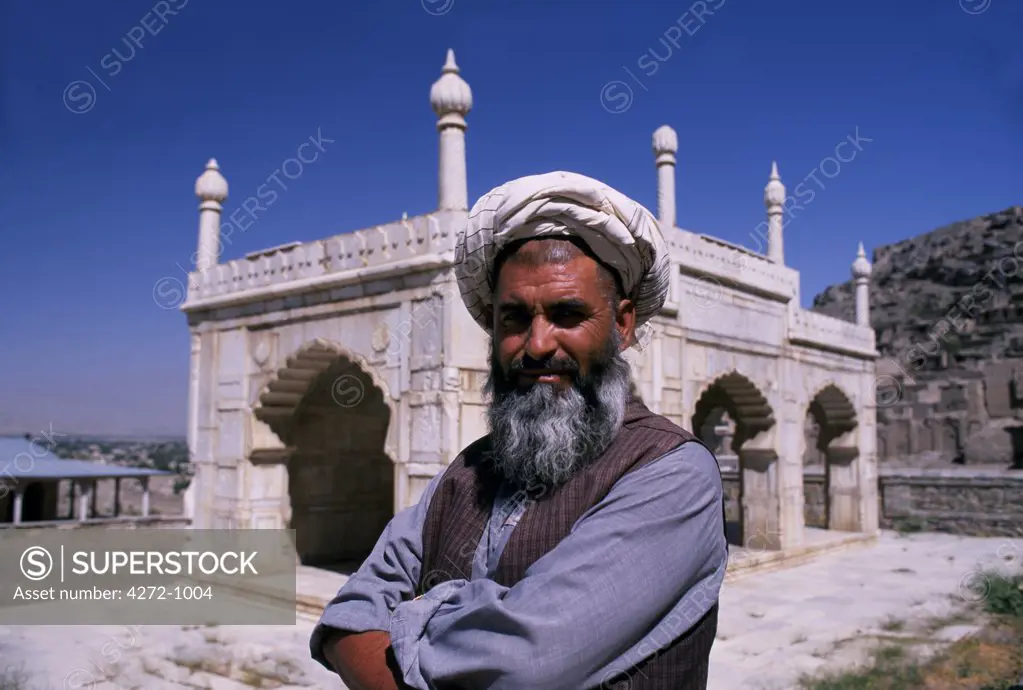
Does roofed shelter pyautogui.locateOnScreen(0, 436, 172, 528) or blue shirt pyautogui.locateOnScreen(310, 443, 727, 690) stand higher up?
blue shirt pyautogui.locateOnScreen(310, 443, 727, 690)

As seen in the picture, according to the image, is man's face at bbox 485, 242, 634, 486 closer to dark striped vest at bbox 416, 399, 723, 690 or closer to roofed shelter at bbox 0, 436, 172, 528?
dark striped vest at bbox 416, 399, 723, 690

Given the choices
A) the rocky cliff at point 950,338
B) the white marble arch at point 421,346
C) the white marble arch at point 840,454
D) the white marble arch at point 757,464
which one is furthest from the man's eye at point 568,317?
the rocky cliff at point 950,338

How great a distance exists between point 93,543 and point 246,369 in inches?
135

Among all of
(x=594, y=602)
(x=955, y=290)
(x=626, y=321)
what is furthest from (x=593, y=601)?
(x=955, y=290)

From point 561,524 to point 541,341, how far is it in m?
0.33

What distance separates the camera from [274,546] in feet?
31.0

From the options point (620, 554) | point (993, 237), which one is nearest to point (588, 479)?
point (620, 554)

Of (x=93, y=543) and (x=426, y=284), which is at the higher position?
(x=426, y=284)

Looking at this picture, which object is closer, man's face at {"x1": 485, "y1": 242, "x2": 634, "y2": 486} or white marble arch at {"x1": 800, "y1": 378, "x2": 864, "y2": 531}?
man's face at {"x1": 485, "y1": 242, "x2": 634, "y2": 486}

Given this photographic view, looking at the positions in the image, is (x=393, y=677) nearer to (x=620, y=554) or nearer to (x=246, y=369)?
(x=620, y=554)

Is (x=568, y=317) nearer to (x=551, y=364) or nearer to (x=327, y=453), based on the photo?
(x=551, y=364)

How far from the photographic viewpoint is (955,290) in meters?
33.1

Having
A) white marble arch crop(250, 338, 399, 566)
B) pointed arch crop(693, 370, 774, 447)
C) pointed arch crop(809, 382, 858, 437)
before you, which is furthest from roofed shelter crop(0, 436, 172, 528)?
pointed arch crop(809, 382, 858, 437)

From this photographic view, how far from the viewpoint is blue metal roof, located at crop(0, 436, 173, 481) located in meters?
12.4
